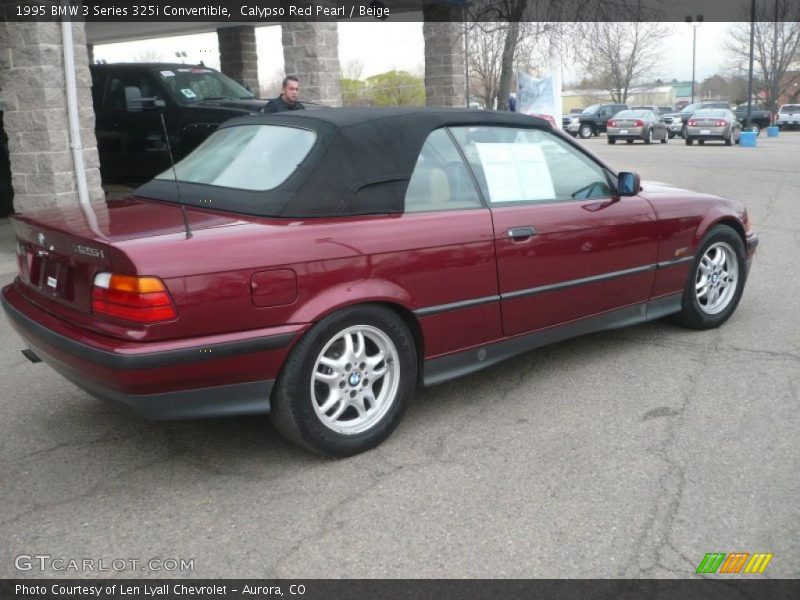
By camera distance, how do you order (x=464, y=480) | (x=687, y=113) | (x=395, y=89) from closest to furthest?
(x=464, y=480) → (x=687, y=113) → (x=395, y=89)

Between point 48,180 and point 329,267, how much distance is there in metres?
5.93

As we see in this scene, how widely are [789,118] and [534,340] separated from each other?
5223 cm

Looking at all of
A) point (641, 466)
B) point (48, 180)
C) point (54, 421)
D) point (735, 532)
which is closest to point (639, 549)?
point (735, 532)

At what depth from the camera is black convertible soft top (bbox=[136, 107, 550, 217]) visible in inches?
140

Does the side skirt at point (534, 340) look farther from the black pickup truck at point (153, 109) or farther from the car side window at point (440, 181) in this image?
the black pickup truck at point (153, 109)

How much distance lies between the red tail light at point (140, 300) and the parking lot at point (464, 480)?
77 cm

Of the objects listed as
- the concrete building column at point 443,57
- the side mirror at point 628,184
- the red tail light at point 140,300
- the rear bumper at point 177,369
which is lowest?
the rear bumper at point 177,369

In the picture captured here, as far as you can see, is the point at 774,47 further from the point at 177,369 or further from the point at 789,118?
the point at 177,369

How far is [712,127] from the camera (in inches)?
1206

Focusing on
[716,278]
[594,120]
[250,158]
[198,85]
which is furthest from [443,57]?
[594,120]

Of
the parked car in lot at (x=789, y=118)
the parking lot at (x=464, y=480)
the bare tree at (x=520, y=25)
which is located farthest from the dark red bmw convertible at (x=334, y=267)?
the parked car in lot at (x=789, y=118)

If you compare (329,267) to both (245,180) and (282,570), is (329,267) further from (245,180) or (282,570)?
(282,570)

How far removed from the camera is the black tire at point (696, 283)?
206 inches

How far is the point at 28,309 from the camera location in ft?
12.1
